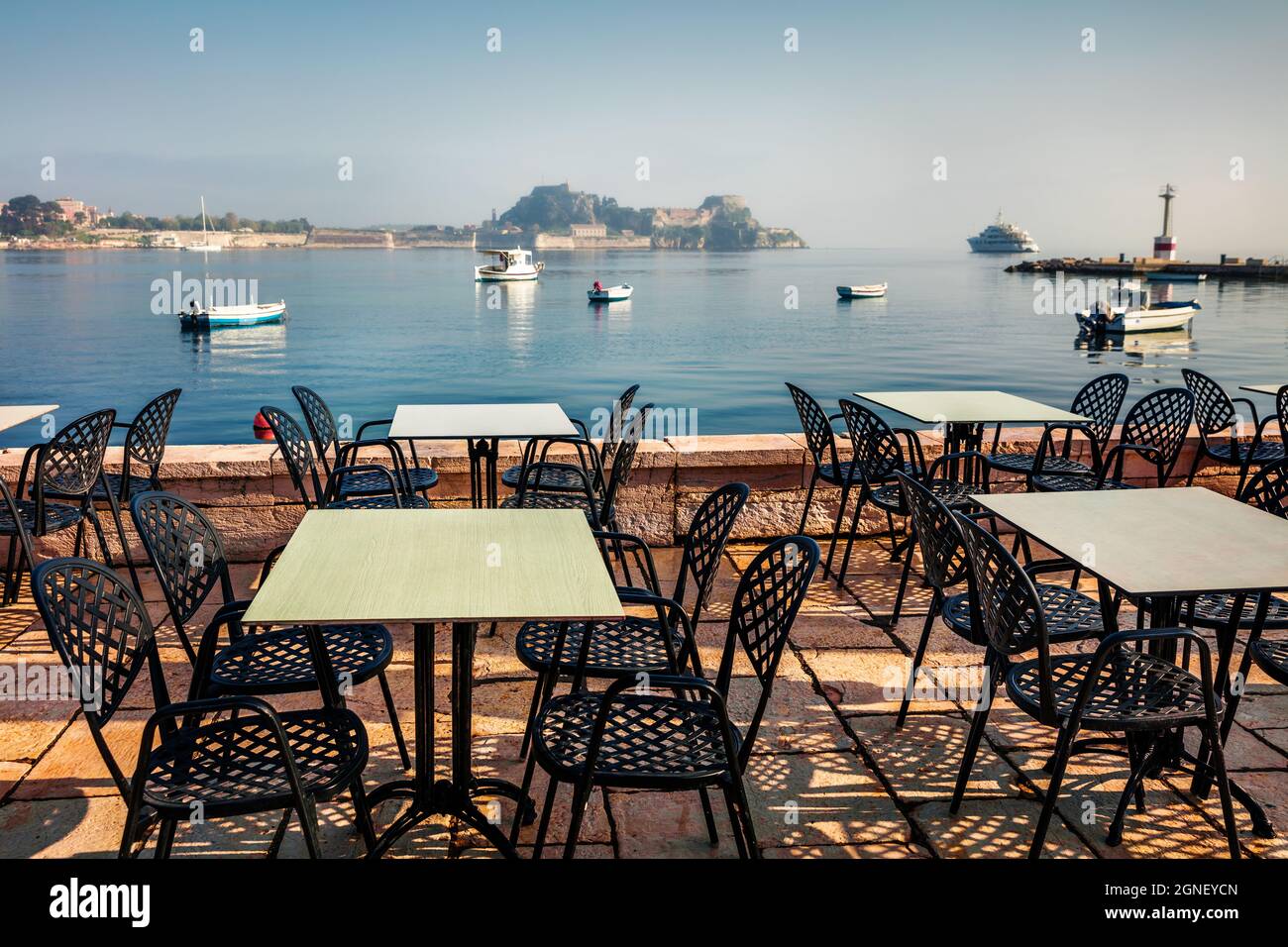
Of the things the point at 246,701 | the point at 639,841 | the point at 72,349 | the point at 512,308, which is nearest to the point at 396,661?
the point at 639,841

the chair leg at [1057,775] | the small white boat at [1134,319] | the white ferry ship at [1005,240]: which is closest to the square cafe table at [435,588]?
the chair leg at [1057,775]

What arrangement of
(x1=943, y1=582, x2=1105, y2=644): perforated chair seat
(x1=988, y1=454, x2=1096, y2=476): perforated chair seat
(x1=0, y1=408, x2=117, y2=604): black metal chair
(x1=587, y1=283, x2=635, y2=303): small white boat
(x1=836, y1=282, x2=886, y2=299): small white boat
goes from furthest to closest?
(x1=836, y1=282, x2=886, y2=299): small white boat → (x1=587, y1=283, x2=635, y2=303): small white boat → (x1=988, y1=454, x2=1096, y2=476): perforated chair seat → (x1=0, y1=408, x2=117, y2=604): black metal chair → (x1=943, y1=582, x2=1105, y2=644): perforated chair seat

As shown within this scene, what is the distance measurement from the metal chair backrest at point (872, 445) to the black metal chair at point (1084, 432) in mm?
682

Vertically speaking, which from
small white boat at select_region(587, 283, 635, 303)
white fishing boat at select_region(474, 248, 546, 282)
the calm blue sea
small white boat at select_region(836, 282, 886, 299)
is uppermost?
white fishing boat at select_region(474, 248, 546, 282)

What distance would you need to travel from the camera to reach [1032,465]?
464 cm

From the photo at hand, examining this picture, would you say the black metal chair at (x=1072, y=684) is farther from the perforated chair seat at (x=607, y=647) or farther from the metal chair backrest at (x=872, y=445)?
the metal chair backrest at (x=872, y=445)

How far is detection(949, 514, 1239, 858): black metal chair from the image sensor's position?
2084 millimetres

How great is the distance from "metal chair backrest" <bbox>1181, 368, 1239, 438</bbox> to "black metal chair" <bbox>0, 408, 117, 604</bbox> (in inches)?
208

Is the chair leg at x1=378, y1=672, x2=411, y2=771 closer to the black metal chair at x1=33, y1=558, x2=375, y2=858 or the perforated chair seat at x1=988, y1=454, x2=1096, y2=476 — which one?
the black metal chair at x1=33, y1=558, x2=375, y2=858

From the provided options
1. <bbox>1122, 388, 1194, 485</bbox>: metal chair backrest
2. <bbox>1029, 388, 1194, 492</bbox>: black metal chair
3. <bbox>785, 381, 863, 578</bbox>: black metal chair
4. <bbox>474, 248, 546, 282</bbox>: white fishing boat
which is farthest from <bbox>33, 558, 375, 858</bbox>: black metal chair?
<bbox>474, 248, 546, 282</bbox>: white fishing boat

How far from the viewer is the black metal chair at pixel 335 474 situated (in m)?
3.94

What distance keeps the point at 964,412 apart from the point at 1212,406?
196 centimetres

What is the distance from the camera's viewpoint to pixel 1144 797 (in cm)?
256

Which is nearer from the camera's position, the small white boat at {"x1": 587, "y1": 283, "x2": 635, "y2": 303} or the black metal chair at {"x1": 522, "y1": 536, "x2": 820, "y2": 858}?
the black metal chair at {"x1": 522, "y1": 536, "x2": 820, "y2": 858}
